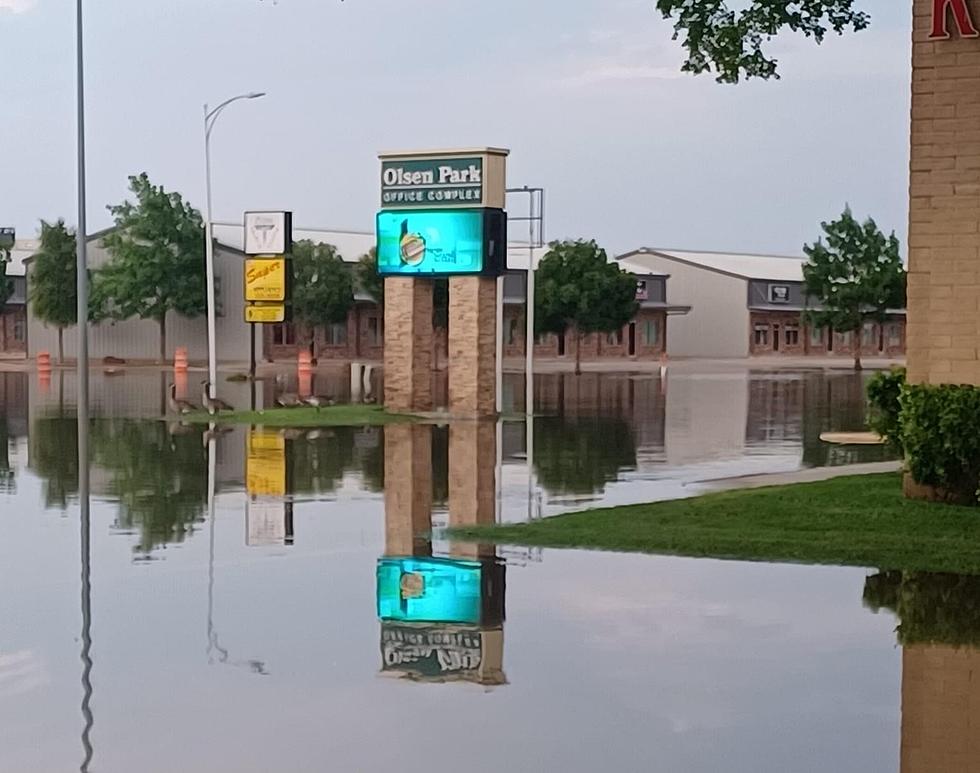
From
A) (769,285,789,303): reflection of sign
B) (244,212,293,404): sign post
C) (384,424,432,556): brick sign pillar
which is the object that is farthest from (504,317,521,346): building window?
(384,424,432,556): brick sign pillar

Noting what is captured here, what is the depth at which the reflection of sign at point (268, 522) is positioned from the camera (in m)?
16.7

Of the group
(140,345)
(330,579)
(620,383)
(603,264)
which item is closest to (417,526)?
(330,579)

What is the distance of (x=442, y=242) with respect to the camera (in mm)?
37969

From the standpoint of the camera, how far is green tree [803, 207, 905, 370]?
3322 inches

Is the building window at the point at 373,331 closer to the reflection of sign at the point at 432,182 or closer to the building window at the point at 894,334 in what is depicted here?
the building window at the point at 894,334

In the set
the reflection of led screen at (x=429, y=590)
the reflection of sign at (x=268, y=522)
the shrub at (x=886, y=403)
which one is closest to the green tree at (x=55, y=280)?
the reflection of sign at (x=268, y=522)

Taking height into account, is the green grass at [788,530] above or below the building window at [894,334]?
below

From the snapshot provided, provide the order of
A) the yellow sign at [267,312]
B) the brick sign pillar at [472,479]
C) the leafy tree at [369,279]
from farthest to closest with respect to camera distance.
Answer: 1. the leafy tree at [369,279]
2. the yellow sign at [267,312]
3. the brick sign pillar at [472,479]

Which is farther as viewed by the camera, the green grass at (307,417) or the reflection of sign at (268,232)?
the reflection of sign at (268,232)

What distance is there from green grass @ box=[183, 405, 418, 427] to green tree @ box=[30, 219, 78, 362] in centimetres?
4437

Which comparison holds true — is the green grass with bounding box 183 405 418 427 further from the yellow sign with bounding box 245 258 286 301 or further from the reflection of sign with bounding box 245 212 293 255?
the reflection of sign with bounding box 245 212 293 255

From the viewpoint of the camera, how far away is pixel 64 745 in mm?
8617

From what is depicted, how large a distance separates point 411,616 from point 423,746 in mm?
3574

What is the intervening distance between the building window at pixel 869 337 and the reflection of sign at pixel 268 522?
95.5 meters
